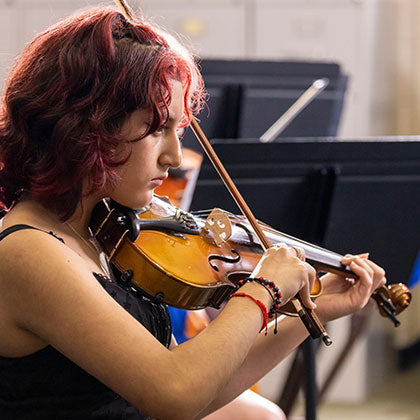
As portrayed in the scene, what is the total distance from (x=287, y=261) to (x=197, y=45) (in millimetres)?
2402

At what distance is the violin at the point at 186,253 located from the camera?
3.60ft

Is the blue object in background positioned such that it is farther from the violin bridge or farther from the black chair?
the violin bridge

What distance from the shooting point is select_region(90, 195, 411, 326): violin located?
110cm

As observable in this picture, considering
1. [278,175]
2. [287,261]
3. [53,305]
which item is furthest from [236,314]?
[278,175]

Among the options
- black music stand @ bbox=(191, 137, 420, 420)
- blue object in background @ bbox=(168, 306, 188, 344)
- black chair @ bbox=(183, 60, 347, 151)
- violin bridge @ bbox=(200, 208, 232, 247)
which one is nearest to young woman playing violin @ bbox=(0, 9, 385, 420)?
violin bridge @ bbox=(200, 208, 232, 247)

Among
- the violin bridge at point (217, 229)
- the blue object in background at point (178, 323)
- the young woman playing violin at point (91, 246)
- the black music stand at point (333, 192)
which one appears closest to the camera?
the young woman playing violin at point (91, 246)

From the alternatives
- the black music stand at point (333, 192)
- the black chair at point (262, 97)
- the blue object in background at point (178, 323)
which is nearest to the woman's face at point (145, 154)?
the black music stand at point (333, 192)

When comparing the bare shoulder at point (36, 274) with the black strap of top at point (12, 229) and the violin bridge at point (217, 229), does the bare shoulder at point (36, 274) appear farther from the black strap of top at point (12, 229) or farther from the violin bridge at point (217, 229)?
the violin bridge at point (217, 229)

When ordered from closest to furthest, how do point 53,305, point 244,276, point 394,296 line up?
point 53,305, point 244,276, point 394,296

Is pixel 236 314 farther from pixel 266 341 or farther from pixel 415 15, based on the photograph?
pixel 415 15

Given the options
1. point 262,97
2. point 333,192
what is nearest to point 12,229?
point 333,192

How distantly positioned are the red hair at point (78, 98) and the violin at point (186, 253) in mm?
82

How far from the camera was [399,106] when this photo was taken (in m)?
3.56

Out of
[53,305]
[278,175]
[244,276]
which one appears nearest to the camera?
[53,305]
